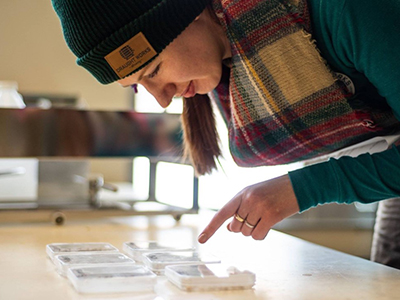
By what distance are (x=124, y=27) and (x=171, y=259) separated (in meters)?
0.36

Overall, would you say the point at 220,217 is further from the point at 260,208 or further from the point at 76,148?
the point at 76,148

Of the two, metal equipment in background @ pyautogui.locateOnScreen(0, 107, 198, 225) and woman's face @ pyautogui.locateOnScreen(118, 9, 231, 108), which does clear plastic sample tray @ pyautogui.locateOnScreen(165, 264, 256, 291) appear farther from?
metal equipment in background @ pyautogui.locateOnScreen(0, 107, 198, 225)

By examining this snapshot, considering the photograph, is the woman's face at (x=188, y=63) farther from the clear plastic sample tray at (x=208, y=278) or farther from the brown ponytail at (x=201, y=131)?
the clear plastic sample tray at (x=208, y=278)

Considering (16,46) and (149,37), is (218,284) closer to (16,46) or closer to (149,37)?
(149,37)

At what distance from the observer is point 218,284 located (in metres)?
0.73

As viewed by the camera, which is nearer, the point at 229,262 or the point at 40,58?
the point at 229,262

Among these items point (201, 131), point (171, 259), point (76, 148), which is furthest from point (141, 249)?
point (76, 148)

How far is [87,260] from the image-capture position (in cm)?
83

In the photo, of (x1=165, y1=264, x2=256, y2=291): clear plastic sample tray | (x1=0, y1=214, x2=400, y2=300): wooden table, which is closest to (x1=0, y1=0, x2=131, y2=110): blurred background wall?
(x1=0, y1=214, x2=400, y2=300): wooden table

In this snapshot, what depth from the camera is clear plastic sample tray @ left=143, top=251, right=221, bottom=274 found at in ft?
2.67

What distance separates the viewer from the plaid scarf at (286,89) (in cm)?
88

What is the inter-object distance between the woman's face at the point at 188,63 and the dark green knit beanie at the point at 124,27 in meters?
0.03

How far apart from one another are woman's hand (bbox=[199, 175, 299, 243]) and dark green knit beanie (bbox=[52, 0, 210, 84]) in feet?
0.87

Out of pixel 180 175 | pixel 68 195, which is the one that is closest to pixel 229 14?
pixel 68 195
